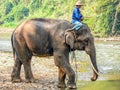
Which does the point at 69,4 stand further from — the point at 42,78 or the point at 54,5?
the point at 42,78

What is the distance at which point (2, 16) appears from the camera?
82062 millimetres

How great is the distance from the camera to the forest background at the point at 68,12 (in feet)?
138

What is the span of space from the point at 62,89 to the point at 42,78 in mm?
2134

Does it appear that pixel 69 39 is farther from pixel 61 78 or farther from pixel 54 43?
pixel 61 78

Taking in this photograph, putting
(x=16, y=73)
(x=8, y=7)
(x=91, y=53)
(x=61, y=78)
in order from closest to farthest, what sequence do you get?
(x=91, y=53) → (x=61, y=78) → (x=16, y=73) → (x=8, y=7)

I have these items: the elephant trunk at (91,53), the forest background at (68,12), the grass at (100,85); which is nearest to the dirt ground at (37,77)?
the grass at (100,85)

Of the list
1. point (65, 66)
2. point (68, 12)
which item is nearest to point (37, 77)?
point (65, 66)

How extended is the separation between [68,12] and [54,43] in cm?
4349

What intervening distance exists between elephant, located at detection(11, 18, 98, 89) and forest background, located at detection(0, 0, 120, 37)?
19387mm

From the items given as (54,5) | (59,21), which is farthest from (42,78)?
(54,5)

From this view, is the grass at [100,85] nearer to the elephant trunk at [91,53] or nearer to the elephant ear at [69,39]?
the elephant trunk at [91,53]

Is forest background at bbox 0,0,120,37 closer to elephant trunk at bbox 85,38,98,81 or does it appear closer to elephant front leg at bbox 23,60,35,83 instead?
elephant front leg at bbox 23,60,35,83

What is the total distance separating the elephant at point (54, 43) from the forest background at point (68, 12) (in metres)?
19.4

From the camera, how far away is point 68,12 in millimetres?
55031
